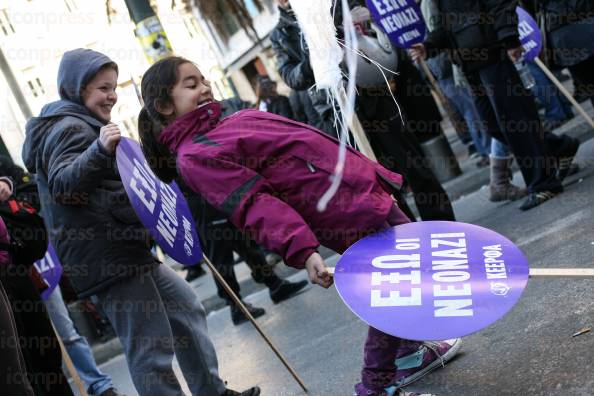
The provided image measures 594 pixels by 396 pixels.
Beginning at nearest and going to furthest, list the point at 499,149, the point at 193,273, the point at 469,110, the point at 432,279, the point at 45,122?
the point at 432,279 → the point at 45,122 → the point at 499,149 → the point at 469,110 → the point at 193,273

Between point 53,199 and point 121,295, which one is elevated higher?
point 53,199

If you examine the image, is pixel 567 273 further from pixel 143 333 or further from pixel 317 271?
pixel 143 333

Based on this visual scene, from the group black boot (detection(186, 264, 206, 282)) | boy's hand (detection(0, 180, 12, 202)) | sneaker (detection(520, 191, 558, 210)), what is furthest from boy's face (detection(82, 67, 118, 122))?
black boot (detection(186, 264, 206, 282))

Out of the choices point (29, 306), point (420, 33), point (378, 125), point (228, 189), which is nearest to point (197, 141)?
point (228, 189)

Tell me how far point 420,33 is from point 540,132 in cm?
136

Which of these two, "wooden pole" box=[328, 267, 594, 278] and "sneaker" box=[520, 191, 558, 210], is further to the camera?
"sneaker" box=[520, 191, 558, 210]

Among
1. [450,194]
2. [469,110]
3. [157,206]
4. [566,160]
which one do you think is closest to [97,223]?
[157,206]

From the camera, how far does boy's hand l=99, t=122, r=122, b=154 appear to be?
319cm

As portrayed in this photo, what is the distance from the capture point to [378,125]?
5.16 meters

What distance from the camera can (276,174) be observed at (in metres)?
2.86

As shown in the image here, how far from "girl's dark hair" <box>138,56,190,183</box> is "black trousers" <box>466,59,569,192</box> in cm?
291

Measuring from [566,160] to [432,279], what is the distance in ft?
11.2

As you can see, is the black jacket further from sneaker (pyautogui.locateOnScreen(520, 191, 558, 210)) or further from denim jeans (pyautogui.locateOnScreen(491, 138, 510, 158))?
sneaker (pyautogui.locateOnScreen(520, 191, 558, 210))

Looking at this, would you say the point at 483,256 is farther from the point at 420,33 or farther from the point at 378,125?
the point at 420,33
